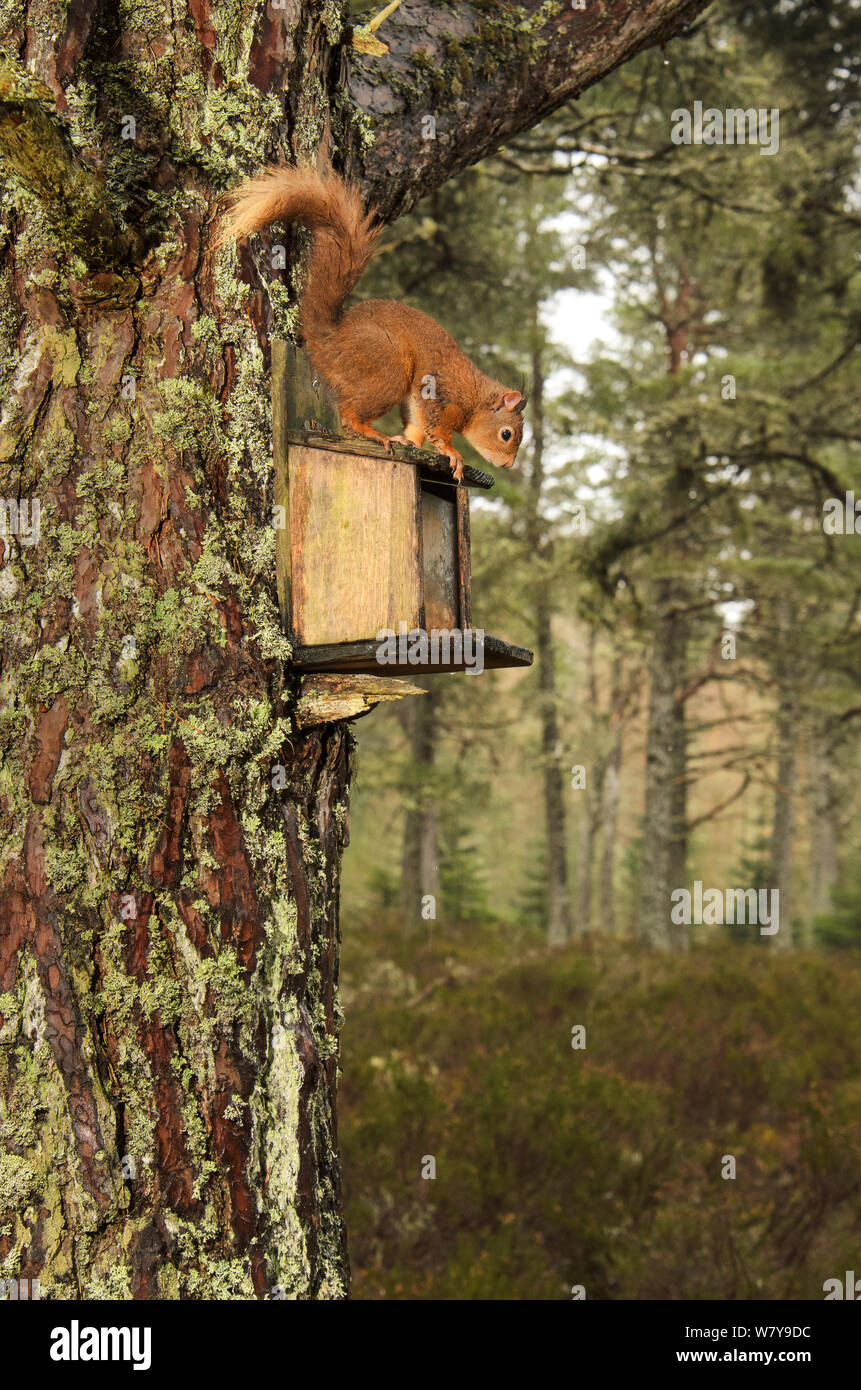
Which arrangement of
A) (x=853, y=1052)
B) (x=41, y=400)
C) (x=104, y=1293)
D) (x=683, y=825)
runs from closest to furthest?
(x=104, y=1293) → (x=41, y=400) → (x=853, y=1052) → (x=683, y=825)

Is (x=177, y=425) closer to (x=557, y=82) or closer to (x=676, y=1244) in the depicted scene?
(x=557, y=82)

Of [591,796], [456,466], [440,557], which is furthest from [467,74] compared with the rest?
[591,796]

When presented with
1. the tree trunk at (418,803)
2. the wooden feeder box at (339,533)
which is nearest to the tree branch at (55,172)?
the wooden feeder box at (339,533)

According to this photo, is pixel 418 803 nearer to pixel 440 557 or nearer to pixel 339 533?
pixel 440 557

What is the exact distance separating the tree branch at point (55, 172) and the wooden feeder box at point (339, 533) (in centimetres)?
Answer: 45

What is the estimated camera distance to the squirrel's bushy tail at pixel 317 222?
2.23 metres

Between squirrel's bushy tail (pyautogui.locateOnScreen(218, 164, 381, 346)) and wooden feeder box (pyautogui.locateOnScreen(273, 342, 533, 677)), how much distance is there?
→ 192mm

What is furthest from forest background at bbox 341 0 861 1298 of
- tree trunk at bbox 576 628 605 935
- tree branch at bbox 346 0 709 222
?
tree trunk at bbox 576 628 605 935

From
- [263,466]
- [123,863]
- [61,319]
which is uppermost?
[61,319]

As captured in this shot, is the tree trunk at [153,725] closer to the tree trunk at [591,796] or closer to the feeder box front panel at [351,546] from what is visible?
the feeder box front panel at [351,546]

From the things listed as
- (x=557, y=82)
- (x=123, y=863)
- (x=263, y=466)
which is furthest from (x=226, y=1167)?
(x=557, y=82)

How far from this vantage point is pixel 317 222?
95.5 inches

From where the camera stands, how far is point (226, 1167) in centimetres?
211

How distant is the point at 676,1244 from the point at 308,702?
448cm
